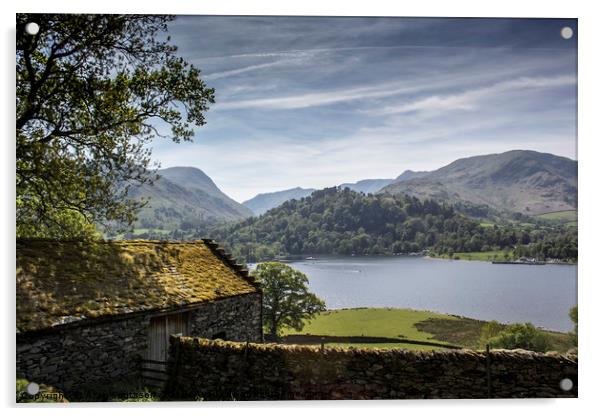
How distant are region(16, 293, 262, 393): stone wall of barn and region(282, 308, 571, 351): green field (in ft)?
12.8

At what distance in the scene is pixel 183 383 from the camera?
23.0ft

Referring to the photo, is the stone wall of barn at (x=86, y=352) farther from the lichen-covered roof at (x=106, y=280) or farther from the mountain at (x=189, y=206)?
the mountain at (x=189, y=206)

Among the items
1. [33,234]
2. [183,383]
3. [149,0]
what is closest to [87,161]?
[33,234]

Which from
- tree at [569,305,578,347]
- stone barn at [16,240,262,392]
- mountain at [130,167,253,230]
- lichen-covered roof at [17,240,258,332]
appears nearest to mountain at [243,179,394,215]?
mountain at [130,167,253,230]

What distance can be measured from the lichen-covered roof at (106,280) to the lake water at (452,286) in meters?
5.05

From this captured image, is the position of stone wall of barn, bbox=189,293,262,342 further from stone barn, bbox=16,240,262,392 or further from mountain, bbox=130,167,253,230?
mountain, bbox=130,167,253,230

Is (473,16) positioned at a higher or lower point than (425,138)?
higher

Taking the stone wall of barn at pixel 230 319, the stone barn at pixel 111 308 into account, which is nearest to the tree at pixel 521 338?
the stone wall of barn at pixel 230 319

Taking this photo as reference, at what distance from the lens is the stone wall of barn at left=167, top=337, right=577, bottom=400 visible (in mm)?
6137

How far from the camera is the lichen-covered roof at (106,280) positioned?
6.63 metres

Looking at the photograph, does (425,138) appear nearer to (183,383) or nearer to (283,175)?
(283,175)

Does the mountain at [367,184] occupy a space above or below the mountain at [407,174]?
below

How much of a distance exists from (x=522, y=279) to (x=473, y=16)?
562cm

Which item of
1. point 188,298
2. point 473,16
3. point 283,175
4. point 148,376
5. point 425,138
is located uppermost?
point 473,16
